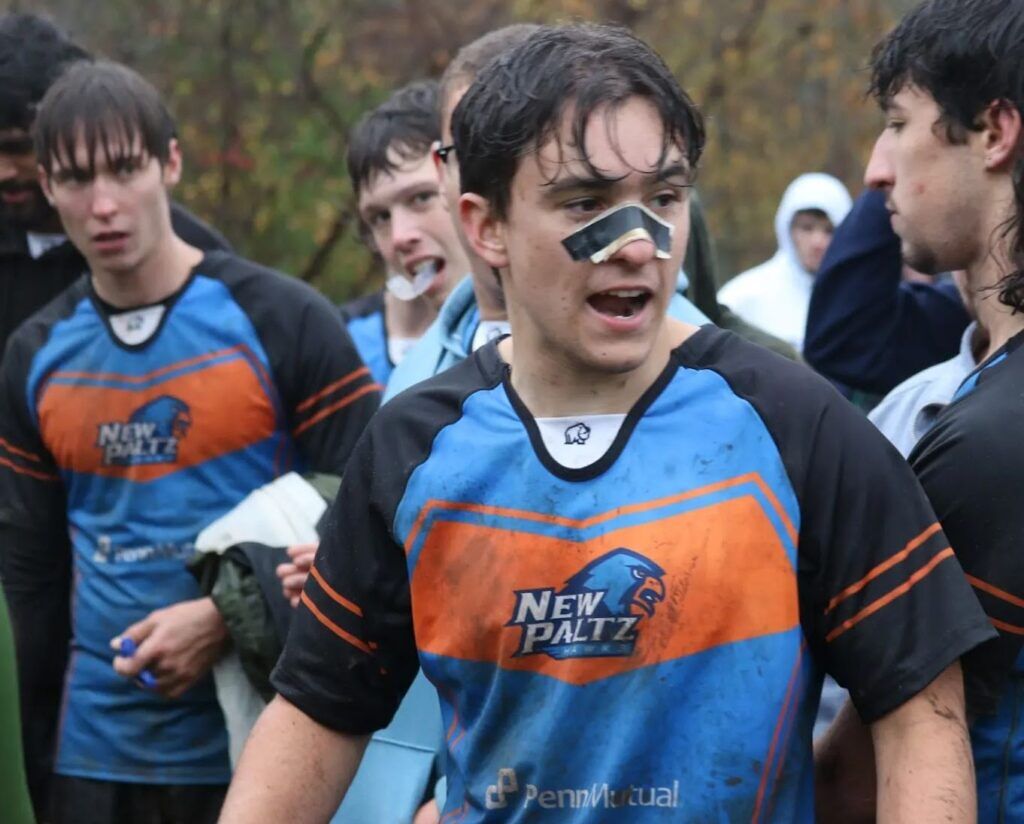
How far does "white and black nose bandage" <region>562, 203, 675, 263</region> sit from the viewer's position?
258 centimetres

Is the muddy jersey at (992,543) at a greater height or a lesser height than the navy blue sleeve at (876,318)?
lesser

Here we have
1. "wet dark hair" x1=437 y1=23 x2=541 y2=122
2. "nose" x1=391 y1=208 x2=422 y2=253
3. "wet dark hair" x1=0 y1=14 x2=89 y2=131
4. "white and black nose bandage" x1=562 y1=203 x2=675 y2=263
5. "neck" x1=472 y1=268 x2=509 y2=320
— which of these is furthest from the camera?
"wet dark hair" x1=0 y1=14 x2=89 y2=131

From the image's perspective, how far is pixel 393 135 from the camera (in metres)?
5.43

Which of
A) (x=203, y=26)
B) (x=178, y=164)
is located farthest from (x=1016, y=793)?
(x=203, y=26)

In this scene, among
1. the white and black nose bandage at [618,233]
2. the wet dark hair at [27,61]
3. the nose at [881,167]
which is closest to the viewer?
the white and black nose bandage at [618,233]

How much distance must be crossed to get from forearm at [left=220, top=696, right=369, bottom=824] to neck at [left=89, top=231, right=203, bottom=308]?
2.07 m

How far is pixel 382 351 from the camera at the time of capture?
6.06 metres

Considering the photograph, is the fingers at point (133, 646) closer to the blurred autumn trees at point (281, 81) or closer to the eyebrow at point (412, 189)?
the eyebrow at point (412, 189)

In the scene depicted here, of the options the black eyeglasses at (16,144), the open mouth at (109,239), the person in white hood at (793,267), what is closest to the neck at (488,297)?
the open mouth at (109,239)

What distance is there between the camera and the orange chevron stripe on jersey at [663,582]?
98.1 inches

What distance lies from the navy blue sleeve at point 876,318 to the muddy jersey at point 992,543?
5.85ft

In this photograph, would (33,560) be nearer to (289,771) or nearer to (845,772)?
(289,771)

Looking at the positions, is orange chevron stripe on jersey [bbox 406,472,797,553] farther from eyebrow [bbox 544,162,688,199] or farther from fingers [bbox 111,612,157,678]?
fingers [bbox 111,612,157,678]

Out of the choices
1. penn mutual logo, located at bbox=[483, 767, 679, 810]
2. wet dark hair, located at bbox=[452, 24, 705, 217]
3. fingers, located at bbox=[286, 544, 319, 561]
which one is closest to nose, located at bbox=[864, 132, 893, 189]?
wet dark hair, located at bbox=[452, 24, 705, 217]
